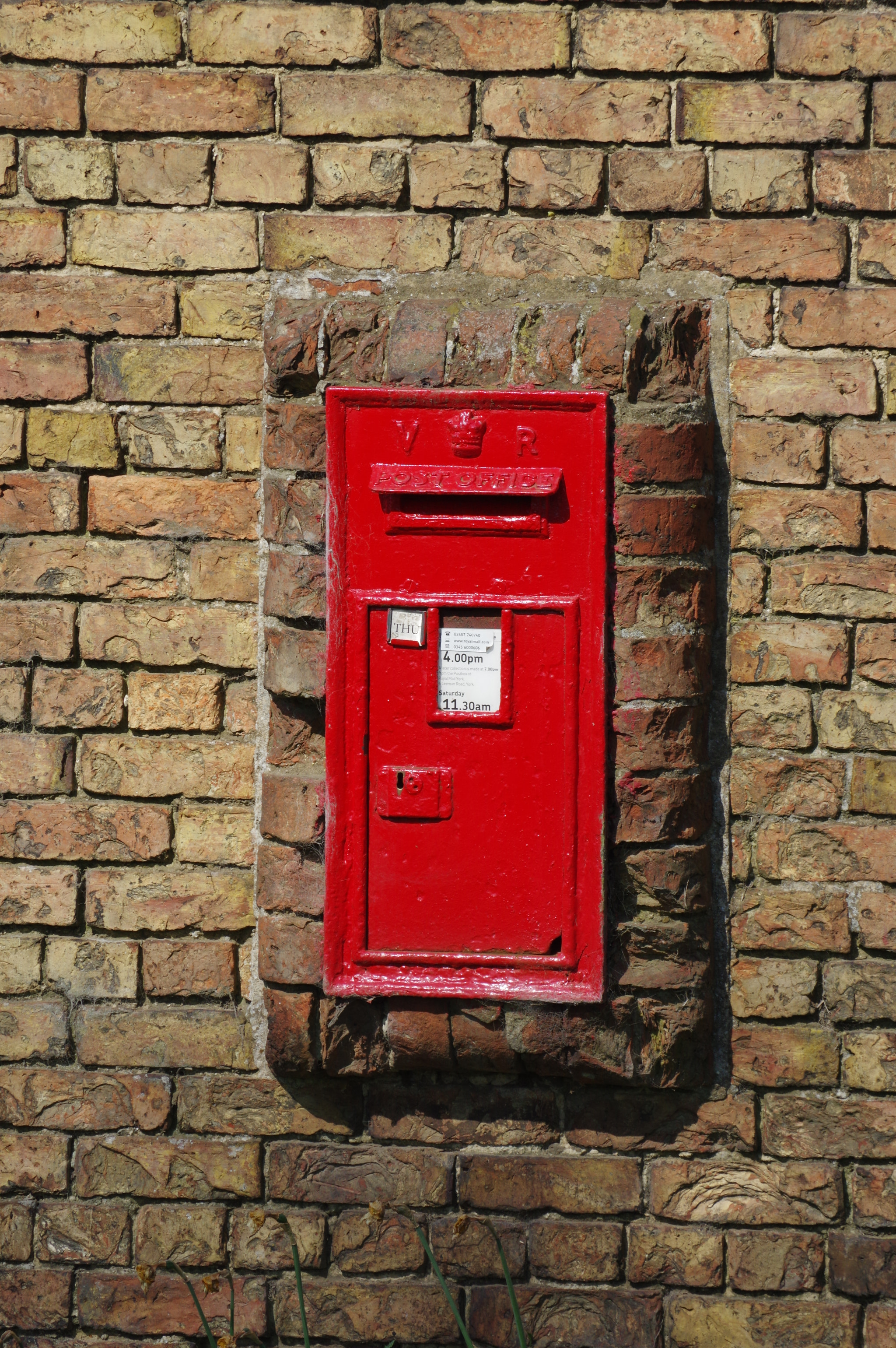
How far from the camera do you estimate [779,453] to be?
1.65m

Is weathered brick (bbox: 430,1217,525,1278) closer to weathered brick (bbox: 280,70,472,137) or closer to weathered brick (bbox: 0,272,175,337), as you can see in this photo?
weathered brick (bbox: 0,272,175,337)

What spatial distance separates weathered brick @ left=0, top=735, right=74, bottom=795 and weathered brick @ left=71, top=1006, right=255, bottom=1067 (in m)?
0.38

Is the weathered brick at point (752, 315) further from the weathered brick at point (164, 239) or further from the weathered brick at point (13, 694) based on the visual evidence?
the weathered brick at point (13, 694)

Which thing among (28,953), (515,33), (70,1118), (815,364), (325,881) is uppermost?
(515,33)

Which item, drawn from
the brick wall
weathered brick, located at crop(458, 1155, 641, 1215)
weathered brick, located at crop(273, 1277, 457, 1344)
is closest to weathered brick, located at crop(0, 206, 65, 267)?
the brick wall

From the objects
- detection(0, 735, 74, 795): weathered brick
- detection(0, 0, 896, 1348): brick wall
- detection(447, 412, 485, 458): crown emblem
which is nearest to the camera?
detection(447, 412, 485, 458): crown emblem

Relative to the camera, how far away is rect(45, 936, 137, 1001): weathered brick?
5.70ft

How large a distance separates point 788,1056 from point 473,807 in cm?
66

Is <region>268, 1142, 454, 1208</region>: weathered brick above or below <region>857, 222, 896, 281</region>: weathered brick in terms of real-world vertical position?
below

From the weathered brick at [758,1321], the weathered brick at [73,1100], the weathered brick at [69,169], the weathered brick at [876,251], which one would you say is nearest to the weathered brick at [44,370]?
the weathered brick at [69,169]

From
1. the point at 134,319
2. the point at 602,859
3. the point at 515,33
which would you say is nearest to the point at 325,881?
the point at 602,859

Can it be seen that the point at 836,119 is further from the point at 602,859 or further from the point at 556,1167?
the point at 556,1167

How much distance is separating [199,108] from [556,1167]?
177 cm

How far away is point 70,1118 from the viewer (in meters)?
1.75
